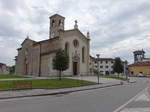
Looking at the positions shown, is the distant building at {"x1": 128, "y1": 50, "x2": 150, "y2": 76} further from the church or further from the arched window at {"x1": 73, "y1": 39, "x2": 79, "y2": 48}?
the arched window at {"x1": 73, "y1": 39, "x2": 79, "y2": 48}

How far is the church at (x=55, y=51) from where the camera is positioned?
42.8m

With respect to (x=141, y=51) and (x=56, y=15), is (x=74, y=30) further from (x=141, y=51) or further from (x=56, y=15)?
(x=141, y=51)

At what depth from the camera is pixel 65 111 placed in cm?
843

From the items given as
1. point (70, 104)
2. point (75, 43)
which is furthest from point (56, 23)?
point (70, 104)

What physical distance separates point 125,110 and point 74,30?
128 ft

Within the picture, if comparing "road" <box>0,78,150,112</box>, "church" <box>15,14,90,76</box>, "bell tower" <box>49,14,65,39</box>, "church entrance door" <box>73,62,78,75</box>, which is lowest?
"road" <box>0,78,150,112</box>

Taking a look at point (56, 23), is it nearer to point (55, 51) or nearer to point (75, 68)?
point (55, 51)

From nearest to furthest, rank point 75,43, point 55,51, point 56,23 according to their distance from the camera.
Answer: point 55,51, point 75,43, point 56,23

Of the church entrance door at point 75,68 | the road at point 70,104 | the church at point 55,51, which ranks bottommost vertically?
the road at point 70,104

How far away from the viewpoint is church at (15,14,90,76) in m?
42.8

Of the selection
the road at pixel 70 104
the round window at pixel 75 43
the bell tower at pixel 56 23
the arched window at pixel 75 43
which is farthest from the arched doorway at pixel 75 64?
Answer: the road at pixel 70 104

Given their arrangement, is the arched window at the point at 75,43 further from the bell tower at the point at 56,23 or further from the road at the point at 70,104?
the road at the point at 70,104

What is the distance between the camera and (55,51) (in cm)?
4025

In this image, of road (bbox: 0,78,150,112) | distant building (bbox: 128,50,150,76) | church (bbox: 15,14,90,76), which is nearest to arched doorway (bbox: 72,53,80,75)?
church (bbox: 15,14,90,76)
